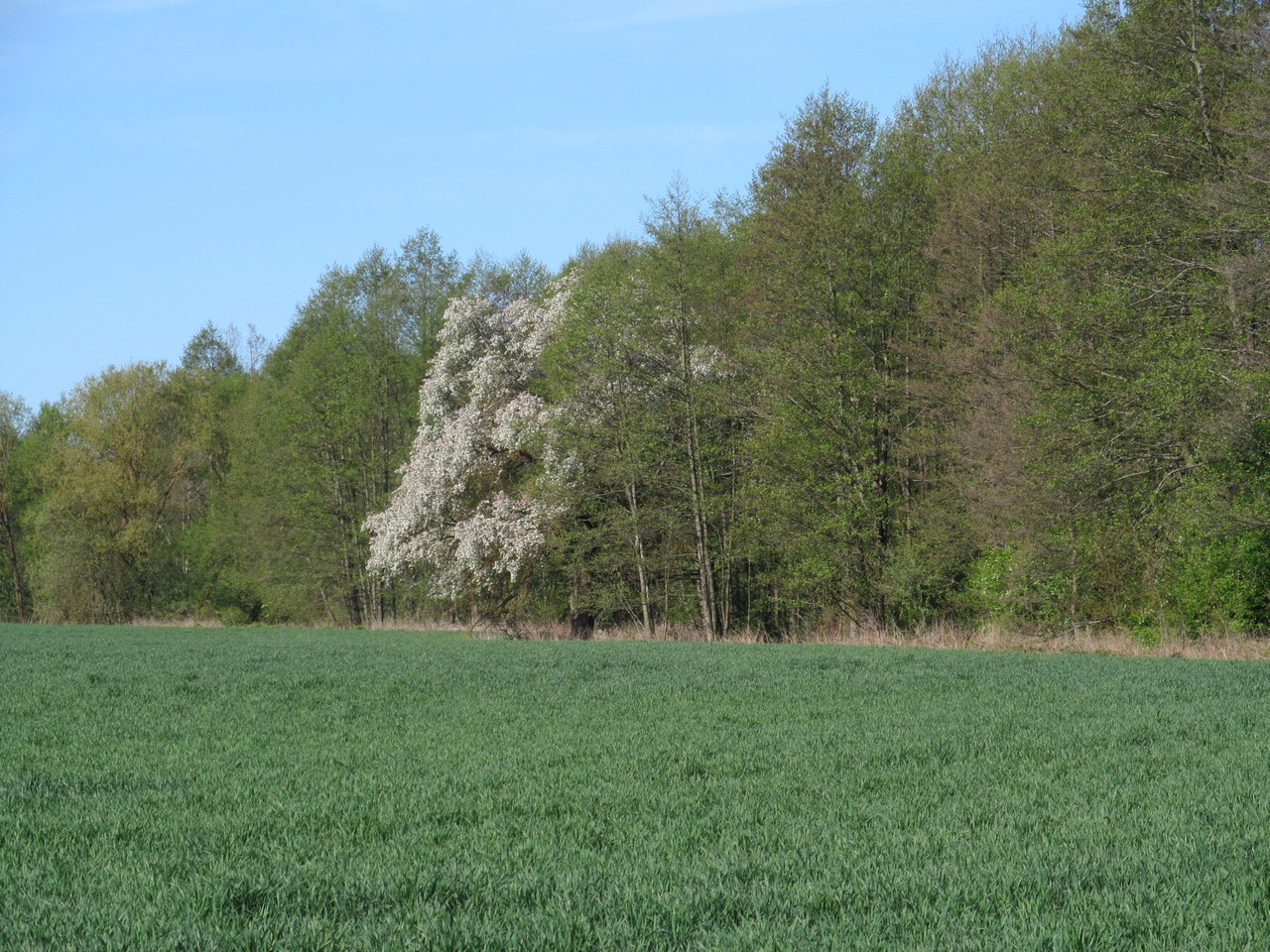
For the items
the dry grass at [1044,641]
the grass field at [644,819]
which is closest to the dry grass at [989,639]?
the dry grass at [1044,641]

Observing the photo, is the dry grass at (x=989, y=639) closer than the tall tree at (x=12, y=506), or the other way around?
the dry grass at (x=989, y=639)

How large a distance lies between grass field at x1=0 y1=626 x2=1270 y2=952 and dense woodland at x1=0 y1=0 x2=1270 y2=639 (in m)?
8.09

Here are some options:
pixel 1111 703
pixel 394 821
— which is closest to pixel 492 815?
pixel 394 821

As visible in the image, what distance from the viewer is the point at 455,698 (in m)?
12.9

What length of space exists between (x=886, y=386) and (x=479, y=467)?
41.0ft

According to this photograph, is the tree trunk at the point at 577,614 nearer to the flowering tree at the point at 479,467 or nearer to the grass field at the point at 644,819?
the flowering tree at the point at 479,467

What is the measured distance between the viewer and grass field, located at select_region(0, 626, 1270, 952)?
4312mm

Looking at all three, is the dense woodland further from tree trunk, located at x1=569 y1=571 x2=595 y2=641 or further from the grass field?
the grass field

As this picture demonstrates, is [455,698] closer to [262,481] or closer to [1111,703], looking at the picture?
[1111,703]

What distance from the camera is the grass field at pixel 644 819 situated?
4.31 meters

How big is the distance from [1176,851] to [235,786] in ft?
19.7

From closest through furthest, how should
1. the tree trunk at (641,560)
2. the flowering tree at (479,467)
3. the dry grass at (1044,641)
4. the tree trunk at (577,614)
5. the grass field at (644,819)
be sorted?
the grass field at (644,819), the dry grass at (1044,641), the tree trunk at (641,560), the flowering tree at (479,467), the tree trunk at (577,614)

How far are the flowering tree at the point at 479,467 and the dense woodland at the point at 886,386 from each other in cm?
11

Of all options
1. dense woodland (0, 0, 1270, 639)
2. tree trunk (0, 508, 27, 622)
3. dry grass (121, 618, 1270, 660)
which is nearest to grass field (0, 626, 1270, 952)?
dry grass (121, 618, 1270, 660)
